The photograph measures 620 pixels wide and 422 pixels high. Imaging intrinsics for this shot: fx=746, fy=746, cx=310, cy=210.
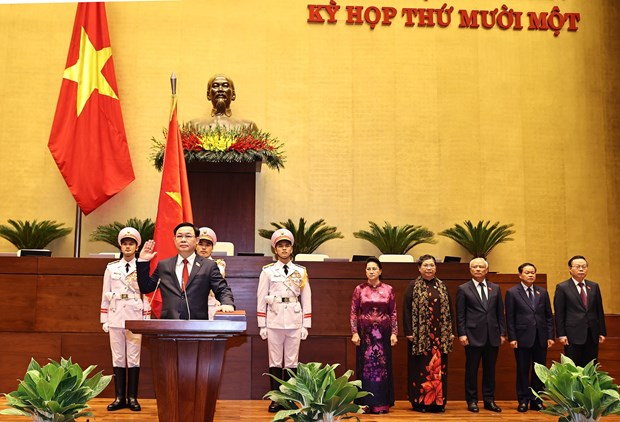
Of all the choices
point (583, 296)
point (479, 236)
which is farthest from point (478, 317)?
point (479, 236)

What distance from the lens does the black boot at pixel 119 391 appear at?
6180 mm

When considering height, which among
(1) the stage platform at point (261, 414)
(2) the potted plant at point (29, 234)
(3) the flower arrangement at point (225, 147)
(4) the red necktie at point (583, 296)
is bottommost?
(1) the stage platform at point (261, 414)

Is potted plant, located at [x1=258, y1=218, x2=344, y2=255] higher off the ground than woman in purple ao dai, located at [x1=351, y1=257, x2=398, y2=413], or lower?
higher

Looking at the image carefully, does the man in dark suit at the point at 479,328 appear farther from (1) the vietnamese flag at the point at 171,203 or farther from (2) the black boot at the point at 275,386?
(1) the vietnamese flag at the point at 171,203

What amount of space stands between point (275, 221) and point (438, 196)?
2214 millimetres

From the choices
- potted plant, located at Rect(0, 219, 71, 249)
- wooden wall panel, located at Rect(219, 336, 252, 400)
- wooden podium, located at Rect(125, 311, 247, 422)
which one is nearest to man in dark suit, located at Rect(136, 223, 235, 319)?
wooden podium, located at Rect(125, 311, 247, 422)

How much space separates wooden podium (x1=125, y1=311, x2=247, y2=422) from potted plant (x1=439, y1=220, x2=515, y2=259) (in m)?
5.97

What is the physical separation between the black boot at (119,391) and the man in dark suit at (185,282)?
2302mm

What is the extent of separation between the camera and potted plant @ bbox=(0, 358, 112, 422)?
3271mm

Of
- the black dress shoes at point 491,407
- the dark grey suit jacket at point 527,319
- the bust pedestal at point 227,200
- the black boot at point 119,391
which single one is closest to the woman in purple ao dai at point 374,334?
the black dress shoes at point 491,407

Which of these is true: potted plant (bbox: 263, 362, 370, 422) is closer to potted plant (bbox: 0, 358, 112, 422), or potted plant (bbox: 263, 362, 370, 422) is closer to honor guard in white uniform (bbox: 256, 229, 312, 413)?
potted plant (bbox: 0, 358, 112, 422)

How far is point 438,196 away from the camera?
10.0m

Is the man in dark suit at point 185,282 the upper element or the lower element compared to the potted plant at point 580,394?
upper

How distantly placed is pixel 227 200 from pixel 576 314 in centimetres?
392
